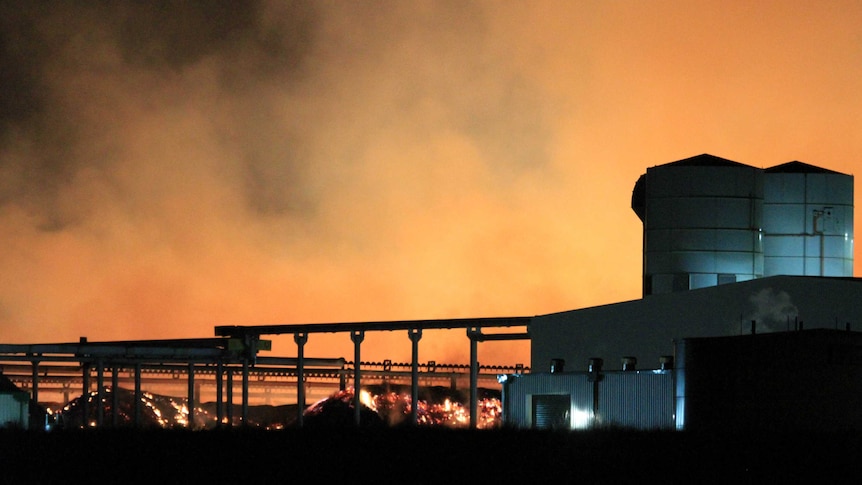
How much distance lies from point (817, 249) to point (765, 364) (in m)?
24.5

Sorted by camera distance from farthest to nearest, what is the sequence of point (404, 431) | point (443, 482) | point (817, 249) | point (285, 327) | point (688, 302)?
point (285, 327)
point (817, 249)
point (688, 302)
point (404, 431)
point (443, 482)

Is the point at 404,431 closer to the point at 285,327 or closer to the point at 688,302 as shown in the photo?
the point at 688,302

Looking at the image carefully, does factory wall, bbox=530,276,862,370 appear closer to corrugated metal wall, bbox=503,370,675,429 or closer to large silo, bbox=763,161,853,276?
corrugated metal wall, bbox=503,370,675,429

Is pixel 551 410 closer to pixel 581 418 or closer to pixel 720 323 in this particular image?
pixel 581 418

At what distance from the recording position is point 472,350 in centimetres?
6956

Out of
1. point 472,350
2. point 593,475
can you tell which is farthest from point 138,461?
point 472,350

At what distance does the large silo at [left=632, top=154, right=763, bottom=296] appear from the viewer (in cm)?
6388

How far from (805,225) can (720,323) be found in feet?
57.8

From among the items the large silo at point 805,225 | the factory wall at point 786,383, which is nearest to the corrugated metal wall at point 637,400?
the factory wall at point 786,383

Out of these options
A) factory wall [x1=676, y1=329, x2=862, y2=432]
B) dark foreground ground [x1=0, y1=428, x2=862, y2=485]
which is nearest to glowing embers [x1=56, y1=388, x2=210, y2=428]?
dark foreground ground [x1=0, y1=428, x2=862, y2=485]

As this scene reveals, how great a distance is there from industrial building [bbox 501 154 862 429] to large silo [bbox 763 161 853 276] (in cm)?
5

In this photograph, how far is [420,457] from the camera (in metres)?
39.5

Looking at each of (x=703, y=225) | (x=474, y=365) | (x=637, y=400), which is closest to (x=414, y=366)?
(x=474, y=365)

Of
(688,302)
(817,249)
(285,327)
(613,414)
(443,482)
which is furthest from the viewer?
(285,327)
